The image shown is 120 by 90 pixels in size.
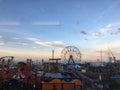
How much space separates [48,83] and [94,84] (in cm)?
1120

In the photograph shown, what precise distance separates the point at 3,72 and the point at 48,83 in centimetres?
805

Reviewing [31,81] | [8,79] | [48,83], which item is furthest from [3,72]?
[48,83]

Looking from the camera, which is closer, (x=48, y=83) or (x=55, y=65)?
(x=48, y=83)

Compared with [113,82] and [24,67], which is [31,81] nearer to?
[24,67]

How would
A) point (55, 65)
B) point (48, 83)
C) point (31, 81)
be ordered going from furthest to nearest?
point (55, 65), point (31, 81), point (48, 83)

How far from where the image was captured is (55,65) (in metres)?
49.6

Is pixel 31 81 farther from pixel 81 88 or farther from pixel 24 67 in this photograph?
pixel 81 88

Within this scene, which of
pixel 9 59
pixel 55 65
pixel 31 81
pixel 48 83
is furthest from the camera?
pixel 55 65

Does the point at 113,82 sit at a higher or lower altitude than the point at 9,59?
lower

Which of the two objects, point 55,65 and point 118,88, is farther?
point 55,65

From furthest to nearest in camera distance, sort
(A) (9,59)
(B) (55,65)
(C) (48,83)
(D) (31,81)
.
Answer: (B) (55,65) < (A) (9,59) < (D) (31,81) < (C) (48,83)

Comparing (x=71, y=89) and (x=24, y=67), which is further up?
(x=24, y=67)

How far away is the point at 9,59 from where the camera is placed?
3622cm

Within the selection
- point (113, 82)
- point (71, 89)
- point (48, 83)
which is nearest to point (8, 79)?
point (48, 83)
